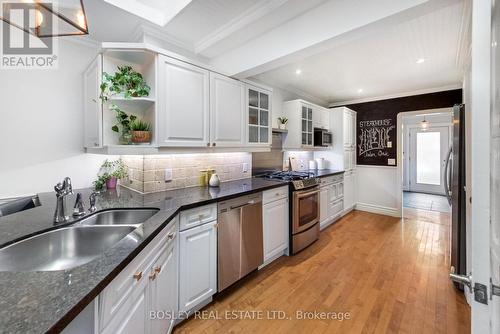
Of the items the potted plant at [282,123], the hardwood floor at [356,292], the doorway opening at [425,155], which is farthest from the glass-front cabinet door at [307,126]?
the doorway opening at [425,155]

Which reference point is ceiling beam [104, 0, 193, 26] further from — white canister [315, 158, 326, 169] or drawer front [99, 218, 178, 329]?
white canister [315, 158, 326, 169]

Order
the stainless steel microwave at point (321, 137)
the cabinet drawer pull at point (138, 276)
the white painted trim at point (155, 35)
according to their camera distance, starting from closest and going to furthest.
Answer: the cabinet drawer pull at point (138, 276), the white painted trim at point (155, 35), the stainless steel microwave at point (321, 137)

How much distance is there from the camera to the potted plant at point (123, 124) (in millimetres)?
1954

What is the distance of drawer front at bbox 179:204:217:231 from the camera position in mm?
1697

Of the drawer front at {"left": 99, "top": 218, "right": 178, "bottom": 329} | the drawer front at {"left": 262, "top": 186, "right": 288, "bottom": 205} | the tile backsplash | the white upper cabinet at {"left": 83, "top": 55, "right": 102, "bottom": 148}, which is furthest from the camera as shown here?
the drawer front at {"left": 262, "top": 186, "right": 288, "bottom": 205}

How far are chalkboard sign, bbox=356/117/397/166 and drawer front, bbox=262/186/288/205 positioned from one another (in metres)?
3.15

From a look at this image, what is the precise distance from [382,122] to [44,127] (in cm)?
559

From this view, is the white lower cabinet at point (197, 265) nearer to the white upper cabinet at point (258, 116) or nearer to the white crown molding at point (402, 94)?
the white upper cabinet at point (258, 116)

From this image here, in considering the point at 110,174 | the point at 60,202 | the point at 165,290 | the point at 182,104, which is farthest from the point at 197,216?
the point at 110,174

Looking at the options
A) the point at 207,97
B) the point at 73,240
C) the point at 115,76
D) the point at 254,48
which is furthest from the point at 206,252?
the point at 254,48

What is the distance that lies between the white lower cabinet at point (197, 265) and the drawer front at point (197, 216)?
35 millimetres

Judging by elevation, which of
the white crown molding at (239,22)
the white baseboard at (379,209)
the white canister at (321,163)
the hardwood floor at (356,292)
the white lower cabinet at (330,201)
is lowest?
the hardwood floor at (356,292)

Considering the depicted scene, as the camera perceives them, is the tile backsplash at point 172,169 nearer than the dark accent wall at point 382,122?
Yes

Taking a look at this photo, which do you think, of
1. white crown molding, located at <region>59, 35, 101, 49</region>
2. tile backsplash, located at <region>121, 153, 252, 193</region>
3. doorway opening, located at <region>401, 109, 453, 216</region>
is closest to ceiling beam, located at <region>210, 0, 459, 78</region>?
tile backsplash, located at <region>121, 153, 252, 193</region>
